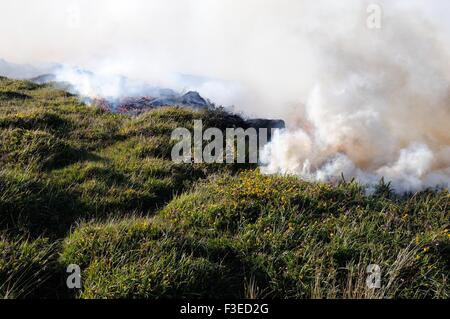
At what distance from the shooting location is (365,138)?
34.1ft

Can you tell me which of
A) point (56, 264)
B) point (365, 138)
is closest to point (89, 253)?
point (56, 264)

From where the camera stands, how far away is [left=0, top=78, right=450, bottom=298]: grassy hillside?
5.06 meters

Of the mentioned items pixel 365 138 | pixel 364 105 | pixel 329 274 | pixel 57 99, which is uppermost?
pixel 57 99

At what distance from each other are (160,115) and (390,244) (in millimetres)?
9585

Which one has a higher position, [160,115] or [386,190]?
[160,115]

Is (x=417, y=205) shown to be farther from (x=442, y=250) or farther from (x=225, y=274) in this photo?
(x=225, y=274)

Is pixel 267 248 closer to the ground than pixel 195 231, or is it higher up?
closer to the ground

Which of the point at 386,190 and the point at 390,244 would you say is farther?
the point at 386,190

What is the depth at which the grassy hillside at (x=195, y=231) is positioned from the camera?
506cm

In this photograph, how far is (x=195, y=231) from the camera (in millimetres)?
6426

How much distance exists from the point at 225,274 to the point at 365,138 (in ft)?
20.8

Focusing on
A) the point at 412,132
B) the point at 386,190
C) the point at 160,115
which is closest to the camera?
the point at 386,190

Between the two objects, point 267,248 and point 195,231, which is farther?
point 195,231
